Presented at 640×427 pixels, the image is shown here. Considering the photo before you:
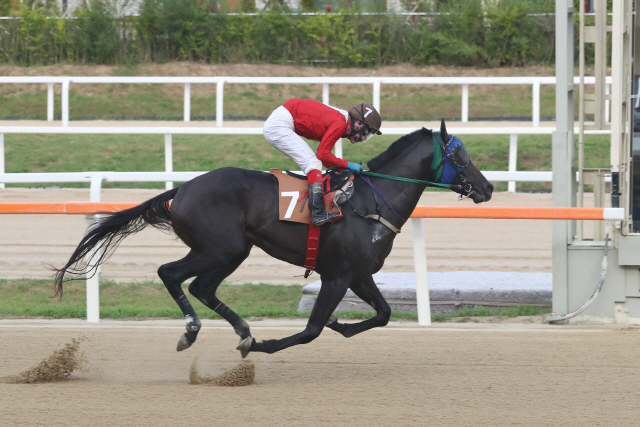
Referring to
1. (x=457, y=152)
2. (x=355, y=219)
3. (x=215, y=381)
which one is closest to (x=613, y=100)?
(x=457, y=152)

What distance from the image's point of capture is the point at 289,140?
16.3 ft

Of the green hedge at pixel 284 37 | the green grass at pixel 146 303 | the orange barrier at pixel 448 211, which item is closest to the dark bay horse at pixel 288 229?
the orange barrier at pixel 448 211

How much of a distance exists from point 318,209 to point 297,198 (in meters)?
0.18

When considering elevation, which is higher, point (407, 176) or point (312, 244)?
point (407, 176)

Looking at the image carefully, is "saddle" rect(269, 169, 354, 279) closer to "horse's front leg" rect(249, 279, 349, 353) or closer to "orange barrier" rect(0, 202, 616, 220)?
"horse's front leg" rect(249, 279, 349, 353)

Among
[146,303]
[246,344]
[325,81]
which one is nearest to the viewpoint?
[246,344]

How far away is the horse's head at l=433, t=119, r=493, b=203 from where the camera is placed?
4.95m

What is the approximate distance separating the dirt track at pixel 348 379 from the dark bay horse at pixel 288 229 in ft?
1.03

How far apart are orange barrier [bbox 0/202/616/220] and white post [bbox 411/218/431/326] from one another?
0.49ft

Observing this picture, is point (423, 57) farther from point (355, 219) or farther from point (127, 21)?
point (355, 219)

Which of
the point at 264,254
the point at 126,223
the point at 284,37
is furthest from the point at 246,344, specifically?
the point at 284,37

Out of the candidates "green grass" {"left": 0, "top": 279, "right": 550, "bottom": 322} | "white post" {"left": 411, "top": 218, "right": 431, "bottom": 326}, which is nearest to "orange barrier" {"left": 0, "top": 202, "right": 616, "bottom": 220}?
"white post" {"left": 411, "top": 218, "right": 431, "bottom": 326}

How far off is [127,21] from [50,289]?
47.2ft

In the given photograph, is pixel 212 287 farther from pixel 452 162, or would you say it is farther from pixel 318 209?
pixel 452 162
